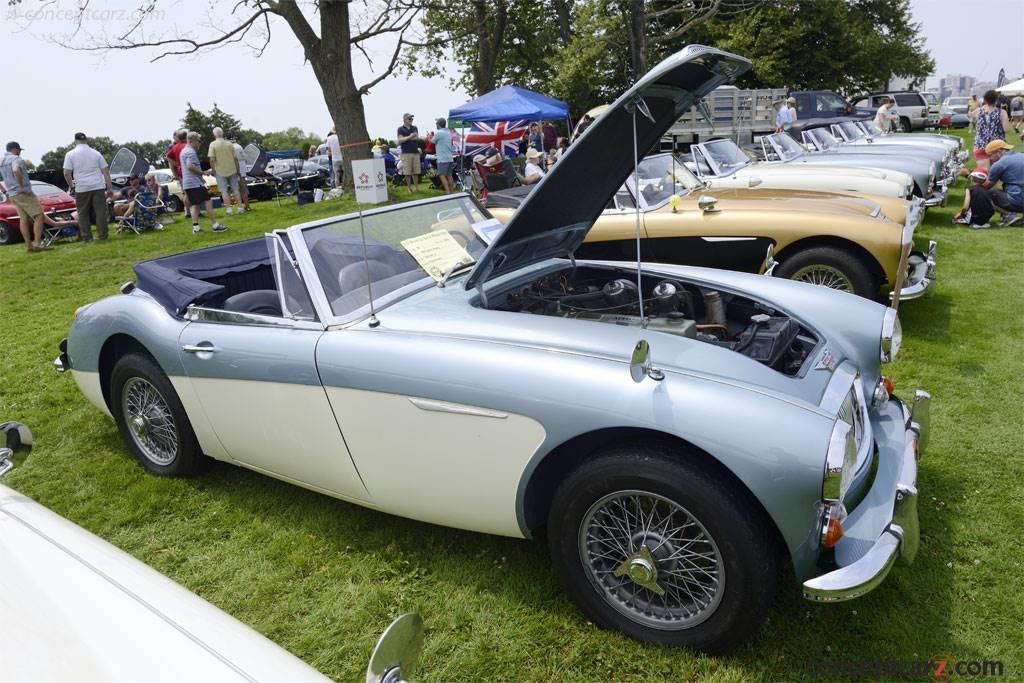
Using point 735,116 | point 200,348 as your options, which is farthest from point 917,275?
point 735,116

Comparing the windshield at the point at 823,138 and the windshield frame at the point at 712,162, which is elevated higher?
the windshield at the point at 823,138

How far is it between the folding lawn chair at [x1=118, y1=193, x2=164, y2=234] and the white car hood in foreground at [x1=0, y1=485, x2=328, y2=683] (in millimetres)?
12957

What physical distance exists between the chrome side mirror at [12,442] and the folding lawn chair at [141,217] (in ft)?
40.3

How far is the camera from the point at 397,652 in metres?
1.24

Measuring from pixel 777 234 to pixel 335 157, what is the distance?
533 inches

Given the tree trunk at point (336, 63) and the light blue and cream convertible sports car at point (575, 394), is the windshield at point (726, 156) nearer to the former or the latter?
the light blue and cream convertible sports car at point (575, 394)

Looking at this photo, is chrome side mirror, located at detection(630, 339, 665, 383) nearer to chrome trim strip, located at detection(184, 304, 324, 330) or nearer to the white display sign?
the white display sign

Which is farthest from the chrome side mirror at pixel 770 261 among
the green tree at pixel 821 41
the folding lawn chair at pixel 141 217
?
the green tree at pixel 821 41

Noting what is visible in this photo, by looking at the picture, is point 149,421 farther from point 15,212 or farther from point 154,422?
point 15,212

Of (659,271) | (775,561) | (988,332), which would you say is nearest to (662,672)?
(775,561)

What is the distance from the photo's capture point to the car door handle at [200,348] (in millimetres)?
3080

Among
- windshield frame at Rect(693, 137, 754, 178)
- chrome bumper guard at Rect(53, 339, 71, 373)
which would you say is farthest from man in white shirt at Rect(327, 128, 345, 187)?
chrome bumper guard at Rect(53, 339, 71, 373)

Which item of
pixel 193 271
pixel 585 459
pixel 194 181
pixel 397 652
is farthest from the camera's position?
pixel 194 181

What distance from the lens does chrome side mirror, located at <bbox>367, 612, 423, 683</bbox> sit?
1.19m
